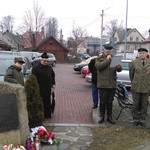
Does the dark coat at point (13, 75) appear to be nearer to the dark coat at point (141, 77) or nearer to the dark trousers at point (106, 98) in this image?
the dark trousers at point (106, 98)

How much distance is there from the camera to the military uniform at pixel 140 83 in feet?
26.6

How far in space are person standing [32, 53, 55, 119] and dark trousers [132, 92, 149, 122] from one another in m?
2.20

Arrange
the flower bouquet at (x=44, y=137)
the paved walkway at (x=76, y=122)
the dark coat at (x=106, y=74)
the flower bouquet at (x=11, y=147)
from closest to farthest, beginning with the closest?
the flower bouquet at (x=11, y=147) < the flower bouquet at (x=44, y=137) < the paved walkway at (x=76, y=122) < the dark coat at (x=106, y=74)

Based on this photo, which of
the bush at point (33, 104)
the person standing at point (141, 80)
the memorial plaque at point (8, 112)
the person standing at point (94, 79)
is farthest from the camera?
the person standing at point (94, 79)

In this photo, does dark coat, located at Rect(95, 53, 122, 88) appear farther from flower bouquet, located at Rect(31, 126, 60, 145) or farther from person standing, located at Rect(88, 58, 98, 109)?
flower bouquet, located at Rect(31, 126, 60, 145)

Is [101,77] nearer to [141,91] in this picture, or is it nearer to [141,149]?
[141,91]

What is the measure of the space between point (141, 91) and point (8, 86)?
10.9 ft

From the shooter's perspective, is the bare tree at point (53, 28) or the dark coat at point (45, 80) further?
the bare tree at point (53, 28)

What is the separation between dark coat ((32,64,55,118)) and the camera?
8.95m

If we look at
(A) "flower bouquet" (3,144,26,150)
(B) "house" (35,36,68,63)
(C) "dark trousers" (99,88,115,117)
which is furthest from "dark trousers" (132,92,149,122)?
(B) "house" (35,36,68,63)

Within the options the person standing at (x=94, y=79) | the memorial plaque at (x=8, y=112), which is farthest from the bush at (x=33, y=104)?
the person standing at (x=94, y=79)

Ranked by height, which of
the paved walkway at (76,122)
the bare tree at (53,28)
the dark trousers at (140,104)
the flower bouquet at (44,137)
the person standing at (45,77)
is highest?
the bare tree at (53,28)

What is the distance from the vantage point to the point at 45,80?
9039mm

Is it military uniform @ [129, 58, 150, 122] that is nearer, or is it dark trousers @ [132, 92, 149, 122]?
military uniform @ [129, 58, 150, 122]
